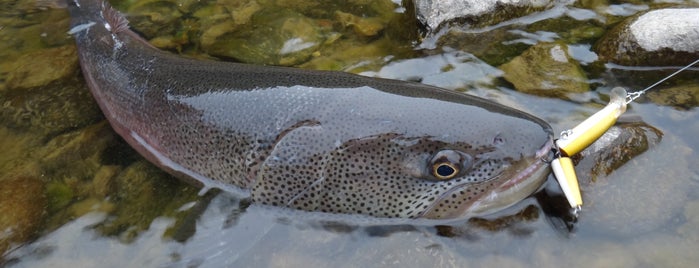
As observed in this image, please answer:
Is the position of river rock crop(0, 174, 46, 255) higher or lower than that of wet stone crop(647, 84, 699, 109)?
higher

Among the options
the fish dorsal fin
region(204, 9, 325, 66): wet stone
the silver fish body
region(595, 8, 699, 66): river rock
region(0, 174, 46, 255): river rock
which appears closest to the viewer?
the silver fish body

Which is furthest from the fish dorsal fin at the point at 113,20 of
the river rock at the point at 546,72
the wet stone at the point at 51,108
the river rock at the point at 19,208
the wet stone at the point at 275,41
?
the river rock at the point at 546,72

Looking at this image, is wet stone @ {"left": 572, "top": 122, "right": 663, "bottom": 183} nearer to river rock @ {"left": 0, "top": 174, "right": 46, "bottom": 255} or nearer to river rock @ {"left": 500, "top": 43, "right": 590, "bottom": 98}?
river rock @ {"left": 500, "top": 43, "right": 590, "bottom": 98}

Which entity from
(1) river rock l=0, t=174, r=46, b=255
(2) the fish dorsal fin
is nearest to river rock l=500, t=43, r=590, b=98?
(2) the fish dorsal fin

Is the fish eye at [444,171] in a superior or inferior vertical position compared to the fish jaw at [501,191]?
superior

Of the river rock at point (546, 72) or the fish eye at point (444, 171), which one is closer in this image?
the fish eye at point (444, 171)

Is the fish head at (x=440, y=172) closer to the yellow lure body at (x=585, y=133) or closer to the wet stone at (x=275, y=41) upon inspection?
the yellow lure body at (x=585, y=133)

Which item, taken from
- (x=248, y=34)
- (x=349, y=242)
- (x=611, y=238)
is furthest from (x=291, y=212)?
(x=248, y=34)

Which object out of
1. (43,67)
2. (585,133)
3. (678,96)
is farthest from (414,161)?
(43,67)

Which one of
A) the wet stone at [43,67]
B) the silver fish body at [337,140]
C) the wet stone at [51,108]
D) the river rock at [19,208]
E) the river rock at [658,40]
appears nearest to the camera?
the silver fish body at [337,140]
